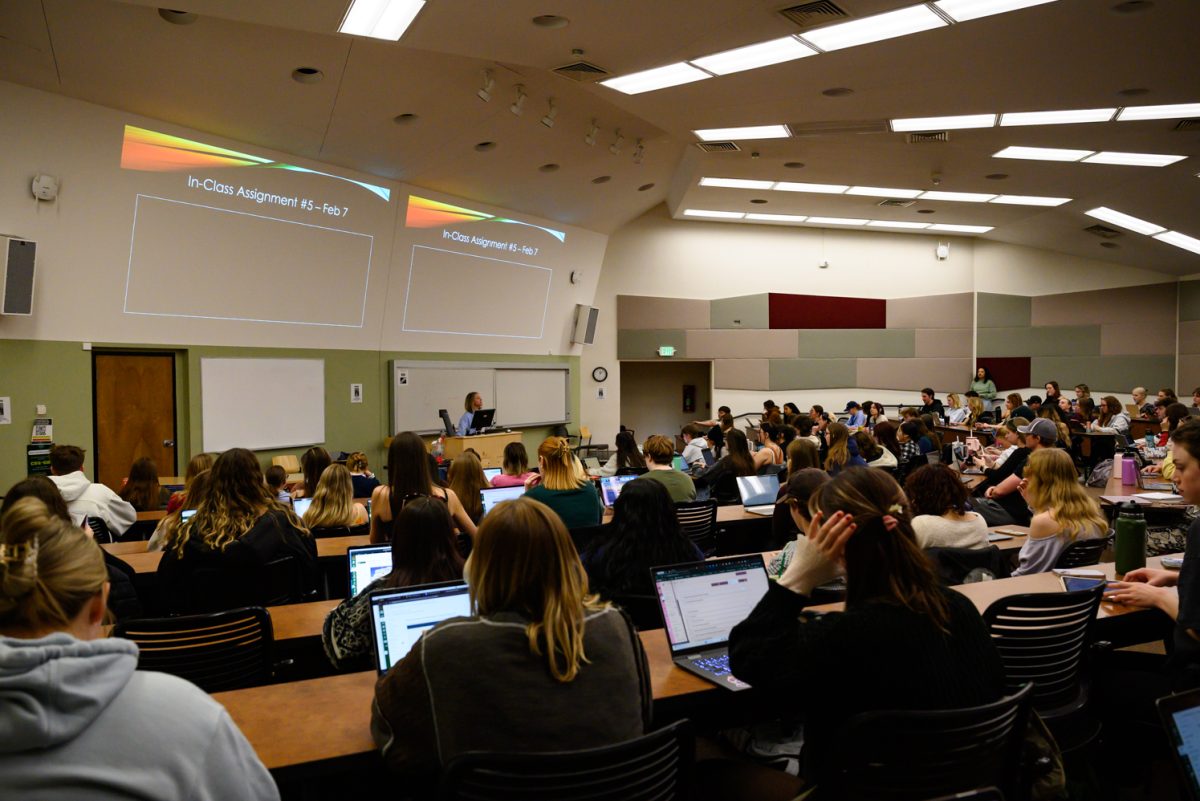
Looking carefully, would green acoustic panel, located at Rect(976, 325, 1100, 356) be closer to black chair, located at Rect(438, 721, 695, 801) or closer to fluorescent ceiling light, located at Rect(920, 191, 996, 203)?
fluorescent ceiling light, located at Rect(920, 191, 996, 203)

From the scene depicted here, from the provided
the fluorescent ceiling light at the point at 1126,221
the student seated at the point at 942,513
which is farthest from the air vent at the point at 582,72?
the fluorescent ceiling light at the point at 1126,221

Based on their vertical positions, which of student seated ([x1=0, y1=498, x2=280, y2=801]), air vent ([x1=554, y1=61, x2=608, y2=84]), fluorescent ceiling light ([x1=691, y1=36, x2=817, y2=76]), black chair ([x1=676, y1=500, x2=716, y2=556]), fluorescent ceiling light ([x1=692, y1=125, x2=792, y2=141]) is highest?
fluorescent ceiling light ([x1=692, y1=125, x2=792, y2=141])

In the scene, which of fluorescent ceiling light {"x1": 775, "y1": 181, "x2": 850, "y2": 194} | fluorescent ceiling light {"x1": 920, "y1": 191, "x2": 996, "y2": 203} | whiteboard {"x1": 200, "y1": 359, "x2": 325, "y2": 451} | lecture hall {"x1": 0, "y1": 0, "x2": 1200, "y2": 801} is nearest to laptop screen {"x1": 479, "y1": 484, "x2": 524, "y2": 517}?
lecture hall {"x1": 0, "y1": 0, "x2": 1200, "y2": 801}

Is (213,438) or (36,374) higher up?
(36,374)

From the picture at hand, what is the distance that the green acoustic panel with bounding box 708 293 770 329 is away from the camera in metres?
15.7

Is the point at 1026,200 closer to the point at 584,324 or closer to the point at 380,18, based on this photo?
the point at 584,324

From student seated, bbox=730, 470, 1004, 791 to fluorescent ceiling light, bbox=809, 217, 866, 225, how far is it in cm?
1370

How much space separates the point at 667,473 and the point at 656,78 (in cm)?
370

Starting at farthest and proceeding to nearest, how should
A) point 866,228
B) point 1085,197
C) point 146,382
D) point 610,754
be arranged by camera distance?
point 866,228, point 1085,197, point 146,382, point 610,754

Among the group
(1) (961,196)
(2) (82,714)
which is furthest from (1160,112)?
(2) (82,714)

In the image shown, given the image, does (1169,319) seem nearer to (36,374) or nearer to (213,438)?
(213,438)

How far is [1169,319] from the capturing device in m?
14.5

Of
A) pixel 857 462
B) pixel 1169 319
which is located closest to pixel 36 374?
pixel 857 462

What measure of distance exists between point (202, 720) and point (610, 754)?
2.59 feet
